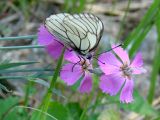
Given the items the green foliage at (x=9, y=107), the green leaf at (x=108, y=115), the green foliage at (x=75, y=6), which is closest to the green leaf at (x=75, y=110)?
the green leaf at (x=108, y=115)

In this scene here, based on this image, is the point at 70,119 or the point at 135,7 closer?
the point at 70,119

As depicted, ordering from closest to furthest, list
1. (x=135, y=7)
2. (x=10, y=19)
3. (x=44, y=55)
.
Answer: (x=44, y=55) → (x=10, y=19) → (x=135, y=7)

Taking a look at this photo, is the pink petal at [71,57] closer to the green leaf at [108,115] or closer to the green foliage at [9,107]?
the green foliage at [9,107]

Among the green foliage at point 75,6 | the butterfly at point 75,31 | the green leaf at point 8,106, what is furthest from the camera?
the green foliage at point 75,6

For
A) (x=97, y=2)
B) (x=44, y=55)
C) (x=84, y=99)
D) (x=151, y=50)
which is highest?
(x=97, y=2)

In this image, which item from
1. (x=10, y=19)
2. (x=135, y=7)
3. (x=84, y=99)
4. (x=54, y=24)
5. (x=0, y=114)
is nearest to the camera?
(x=54, y=24)

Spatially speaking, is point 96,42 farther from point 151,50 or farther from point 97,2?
point 97,2

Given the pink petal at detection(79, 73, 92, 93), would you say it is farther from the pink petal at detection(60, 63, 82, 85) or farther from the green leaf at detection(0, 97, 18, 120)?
the green leaf at detection(0, 97, 18, 120)

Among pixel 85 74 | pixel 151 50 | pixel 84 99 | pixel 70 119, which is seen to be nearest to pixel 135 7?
pixel 151 50
